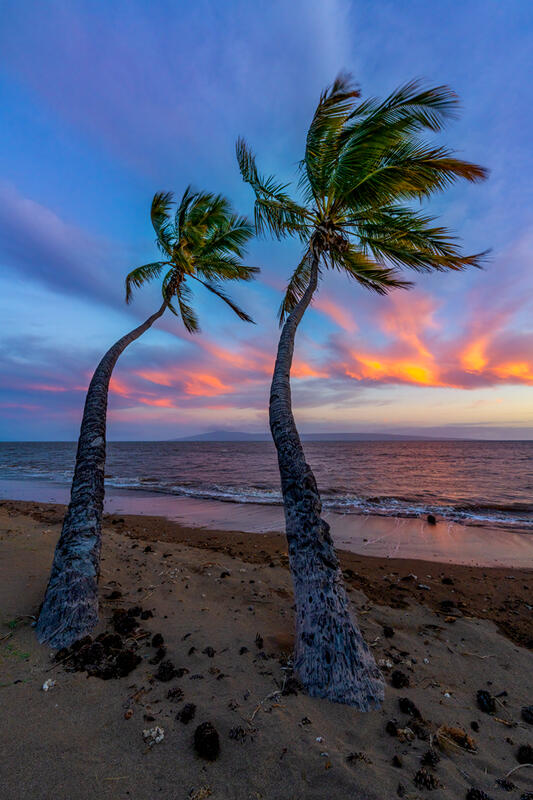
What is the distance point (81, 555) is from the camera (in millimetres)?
4332

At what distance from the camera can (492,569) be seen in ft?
26.5

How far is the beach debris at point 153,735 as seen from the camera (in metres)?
2.67

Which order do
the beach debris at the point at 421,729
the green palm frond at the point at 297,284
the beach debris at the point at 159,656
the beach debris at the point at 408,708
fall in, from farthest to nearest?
the green palm frond at the point at 297,284
the beach debris at the point at 159,656
the beach debris at the point at 408,708
the beach debris at the point at 421,729

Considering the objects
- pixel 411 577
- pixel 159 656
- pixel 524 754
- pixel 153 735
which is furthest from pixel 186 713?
pixel 411 577

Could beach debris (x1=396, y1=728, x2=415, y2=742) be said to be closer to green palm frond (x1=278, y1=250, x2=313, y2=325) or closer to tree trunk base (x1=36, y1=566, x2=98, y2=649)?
tree trunk base (x1=36, y1=566, x2=98, y2=649)

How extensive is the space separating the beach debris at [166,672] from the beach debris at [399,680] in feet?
7.62

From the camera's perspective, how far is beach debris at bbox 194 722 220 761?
2.53m

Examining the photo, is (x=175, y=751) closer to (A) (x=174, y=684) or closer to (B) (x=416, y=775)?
(A) (x=174, y=684)

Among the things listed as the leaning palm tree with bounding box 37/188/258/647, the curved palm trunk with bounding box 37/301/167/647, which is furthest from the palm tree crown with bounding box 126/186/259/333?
the curved palm trunk with bounding box 37/301/167/647

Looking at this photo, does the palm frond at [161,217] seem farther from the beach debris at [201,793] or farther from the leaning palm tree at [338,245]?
the beach debris at [201,793]

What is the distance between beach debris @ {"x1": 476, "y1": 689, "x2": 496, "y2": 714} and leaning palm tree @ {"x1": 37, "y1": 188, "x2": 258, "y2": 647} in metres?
4.48

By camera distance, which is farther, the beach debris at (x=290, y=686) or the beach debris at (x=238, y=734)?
the beach debris at (x=290, y=686)

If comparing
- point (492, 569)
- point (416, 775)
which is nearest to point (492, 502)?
point (492, 569)

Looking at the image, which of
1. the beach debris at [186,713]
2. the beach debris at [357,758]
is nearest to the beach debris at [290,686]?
the beach debris at [357,758]
